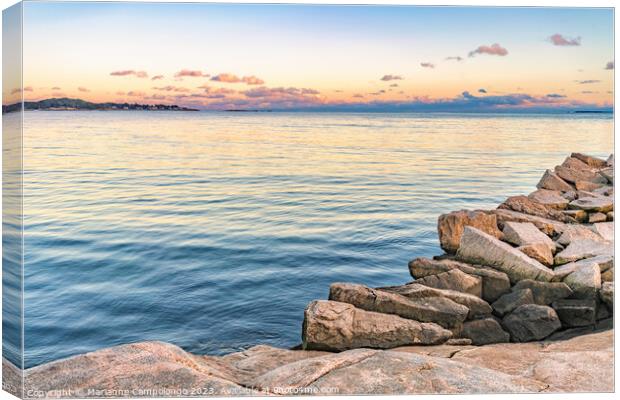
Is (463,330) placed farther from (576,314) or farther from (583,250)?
(583,250)

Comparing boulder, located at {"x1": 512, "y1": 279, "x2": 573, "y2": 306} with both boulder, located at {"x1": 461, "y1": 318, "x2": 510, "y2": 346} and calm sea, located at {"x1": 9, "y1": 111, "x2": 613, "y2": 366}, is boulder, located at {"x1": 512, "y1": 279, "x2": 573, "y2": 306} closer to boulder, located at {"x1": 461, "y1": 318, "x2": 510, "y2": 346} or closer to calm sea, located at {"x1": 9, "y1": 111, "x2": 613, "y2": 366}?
boulder, located at {"x1": 461, "y1": 318, "x2": 510, "y2": 346}

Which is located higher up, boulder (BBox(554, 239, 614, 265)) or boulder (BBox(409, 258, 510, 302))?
boulder (BBox(554, 239, 614, 265))

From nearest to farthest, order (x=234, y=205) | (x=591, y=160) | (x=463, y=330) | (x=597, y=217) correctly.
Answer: (x=463, y=330) < (x=234, y=205) < (x=591, y=160) < (x=597, y=217)

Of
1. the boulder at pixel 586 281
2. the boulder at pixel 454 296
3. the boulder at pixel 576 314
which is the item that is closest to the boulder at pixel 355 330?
the boulder at pixel 454 296

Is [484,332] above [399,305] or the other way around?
the other way around

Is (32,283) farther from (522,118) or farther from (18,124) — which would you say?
(522,118)

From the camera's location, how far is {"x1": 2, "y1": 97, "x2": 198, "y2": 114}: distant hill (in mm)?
6152

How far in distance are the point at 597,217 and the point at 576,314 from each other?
1423mm

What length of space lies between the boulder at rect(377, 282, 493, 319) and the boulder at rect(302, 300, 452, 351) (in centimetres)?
35

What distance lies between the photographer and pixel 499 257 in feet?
24.7

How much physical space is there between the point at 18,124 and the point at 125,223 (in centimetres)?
126

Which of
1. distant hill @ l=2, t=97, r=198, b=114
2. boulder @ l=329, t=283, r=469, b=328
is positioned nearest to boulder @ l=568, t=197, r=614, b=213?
boulder @ l=329, t=283, r=469, b=328

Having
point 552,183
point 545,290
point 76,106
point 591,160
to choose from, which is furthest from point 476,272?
point 76,106

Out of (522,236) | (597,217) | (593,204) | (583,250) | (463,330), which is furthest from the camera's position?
(593,204)
